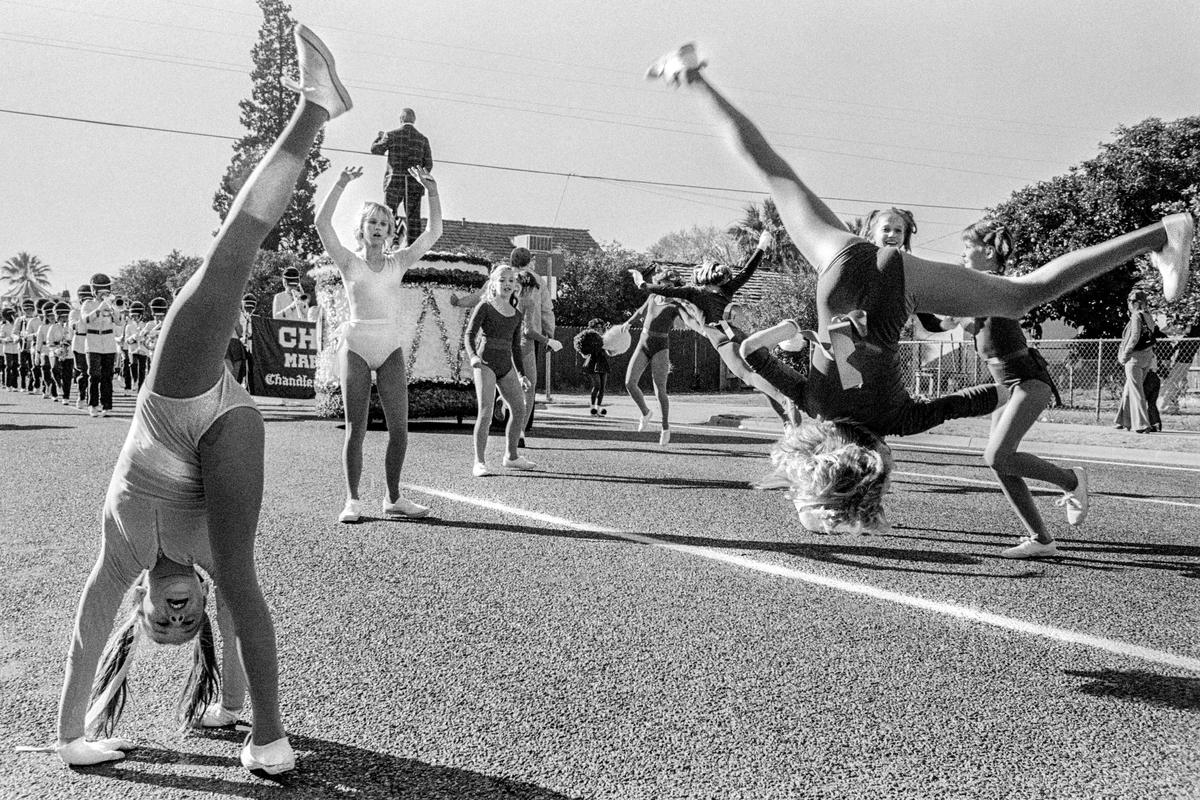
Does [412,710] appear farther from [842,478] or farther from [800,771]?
[842,478]

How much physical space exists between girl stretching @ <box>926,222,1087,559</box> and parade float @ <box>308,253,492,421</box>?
7.83 meters

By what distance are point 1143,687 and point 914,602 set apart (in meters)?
1.12

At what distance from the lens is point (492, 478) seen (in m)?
7.95

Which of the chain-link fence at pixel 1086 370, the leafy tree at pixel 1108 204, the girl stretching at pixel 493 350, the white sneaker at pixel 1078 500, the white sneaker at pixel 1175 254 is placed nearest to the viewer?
the white sneaker at pixel 1175 254

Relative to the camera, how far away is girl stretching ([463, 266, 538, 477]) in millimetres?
8023

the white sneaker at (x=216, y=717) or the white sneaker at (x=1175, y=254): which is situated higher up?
the white sneaker at (x=1175, y=254)

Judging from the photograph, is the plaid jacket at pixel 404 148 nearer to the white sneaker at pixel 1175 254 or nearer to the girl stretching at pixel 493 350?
the girl stretching at pixel 493 350

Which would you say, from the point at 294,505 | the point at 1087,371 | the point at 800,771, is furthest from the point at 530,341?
the point at 1087,371

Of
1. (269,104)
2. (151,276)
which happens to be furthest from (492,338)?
(151,276)

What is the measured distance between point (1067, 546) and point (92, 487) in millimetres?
7023

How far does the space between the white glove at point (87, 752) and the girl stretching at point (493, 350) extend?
17.6ft

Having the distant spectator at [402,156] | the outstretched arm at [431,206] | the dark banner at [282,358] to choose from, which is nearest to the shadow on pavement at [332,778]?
the outstretched arm at [431,206]

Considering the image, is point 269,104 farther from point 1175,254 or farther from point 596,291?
point 1175,254

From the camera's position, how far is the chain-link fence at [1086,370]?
16.6 meters
